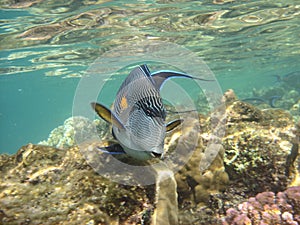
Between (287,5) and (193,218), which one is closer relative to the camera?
(193,218)

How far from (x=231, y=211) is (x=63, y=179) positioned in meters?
2.16

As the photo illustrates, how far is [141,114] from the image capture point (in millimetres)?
1409

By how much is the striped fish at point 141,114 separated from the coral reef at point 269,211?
223 centimetres

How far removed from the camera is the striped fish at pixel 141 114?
1347 millimetres

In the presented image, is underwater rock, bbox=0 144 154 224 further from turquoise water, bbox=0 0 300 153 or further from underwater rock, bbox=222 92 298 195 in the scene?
turquoise water, bbox=0 0 300 153

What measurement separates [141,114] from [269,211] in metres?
2.63

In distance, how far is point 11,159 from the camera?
345 centimetres

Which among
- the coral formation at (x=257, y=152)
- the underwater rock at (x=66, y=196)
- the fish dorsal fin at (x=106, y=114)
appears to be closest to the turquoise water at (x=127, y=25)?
the coral formation at (x=257, y=152)

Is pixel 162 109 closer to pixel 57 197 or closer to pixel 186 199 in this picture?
pixel 57 197

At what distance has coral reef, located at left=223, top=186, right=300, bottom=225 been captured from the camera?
3.03 metres

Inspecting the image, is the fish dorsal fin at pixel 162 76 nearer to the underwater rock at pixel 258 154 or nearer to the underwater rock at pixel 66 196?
the underwater rock at pixel 66 196

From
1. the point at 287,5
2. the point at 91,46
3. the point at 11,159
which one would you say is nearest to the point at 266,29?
the point at 287,5

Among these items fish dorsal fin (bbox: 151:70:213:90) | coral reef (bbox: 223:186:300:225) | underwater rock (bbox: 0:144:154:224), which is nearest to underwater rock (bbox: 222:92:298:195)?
coral reef (bbox: 223:186:300:225)

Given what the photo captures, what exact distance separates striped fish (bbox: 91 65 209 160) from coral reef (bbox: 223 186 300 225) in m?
2.23
